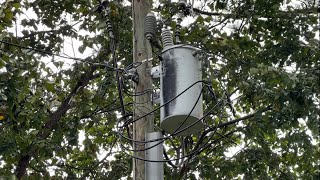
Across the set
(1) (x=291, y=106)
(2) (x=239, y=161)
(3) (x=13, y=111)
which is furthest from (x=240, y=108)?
(3) (x=13, y=111)

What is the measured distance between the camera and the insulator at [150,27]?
6.09 meters

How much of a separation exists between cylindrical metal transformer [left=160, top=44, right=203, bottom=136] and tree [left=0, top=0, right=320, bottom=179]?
1960 mm

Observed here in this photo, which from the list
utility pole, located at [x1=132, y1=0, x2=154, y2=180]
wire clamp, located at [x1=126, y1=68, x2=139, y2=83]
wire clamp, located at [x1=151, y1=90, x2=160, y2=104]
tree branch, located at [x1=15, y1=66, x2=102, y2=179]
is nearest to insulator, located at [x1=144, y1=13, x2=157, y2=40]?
utility pole, located at [x1=132, y1=0, x2=154, y2=180]

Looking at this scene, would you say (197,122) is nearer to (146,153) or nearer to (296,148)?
(146,153)

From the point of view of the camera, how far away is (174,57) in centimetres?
540

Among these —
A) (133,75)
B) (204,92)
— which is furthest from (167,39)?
(204,92)

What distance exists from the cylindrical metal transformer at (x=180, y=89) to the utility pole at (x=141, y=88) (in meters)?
0.36

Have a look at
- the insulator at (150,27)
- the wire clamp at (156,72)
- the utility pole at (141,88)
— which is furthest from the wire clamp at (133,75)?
the insulator at (150,27)

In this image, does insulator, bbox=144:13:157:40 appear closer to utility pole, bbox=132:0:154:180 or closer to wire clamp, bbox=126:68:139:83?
utility pole, bbox=132:0:154:180

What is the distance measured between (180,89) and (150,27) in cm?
107

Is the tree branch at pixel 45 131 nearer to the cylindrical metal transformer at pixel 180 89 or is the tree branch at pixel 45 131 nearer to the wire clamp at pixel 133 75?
the wire clamp at pixel 133 75

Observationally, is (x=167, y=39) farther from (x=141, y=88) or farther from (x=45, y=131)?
(x=45, y=131)

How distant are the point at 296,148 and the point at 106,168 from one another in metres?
2.91

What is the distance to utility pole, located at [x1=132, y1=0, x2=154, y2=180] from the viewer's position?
18.0 ft
